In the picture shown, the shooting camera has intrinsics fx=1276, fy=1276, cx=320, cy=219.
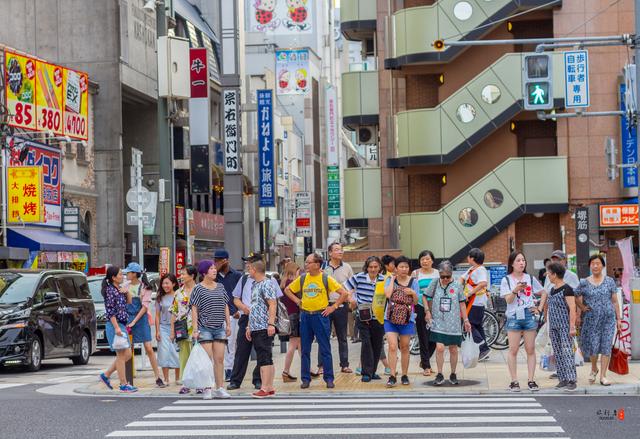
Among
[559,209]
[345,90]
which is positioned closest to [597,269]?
[559,209]

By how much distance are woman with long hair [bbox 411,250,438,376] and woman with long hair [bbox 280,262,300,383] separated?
6.44ft

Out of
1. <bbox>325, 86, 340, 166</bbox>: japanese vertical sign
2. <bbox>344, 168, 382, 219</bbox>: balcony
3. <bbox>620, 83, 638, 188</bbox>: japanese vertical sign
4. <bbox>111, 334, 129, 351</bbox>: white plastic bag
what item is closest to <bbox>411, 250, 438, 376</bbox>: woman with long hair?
<bbox>111, 334, 129, 351</bbox>: white plastic bag

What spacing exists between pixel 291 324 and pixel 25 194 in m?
20.3

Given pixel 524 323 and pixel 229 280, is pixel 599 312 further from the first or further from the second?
pixel 229 280

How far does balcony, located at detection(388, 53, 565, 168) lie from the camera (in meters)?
35.7

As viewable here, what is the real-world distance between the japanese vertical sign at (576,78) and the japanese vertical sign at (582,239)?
4.94 m

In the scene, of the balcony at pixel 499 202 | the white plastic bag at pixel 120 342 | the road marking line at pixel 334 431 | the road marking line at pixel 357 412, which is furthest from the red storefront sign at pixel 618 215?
the road marking line at pixel 334 431

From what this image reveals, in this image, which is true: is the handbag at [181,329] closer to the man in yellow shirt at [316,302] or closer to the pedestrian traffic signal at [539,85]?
the man in yellow shirt at [316,302]

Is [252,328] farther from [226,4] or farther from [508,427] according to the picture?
[226,4]

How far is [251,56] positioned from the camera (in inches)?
4402

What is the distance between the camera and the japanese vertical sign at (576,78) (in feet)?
99.6

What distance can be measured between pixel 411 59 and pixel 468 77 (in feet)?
6.60

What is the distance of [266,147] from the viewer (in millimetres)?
55312

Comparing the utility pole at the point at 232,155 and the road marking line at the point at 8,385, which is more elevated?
the utility pole at the point at 232,155
